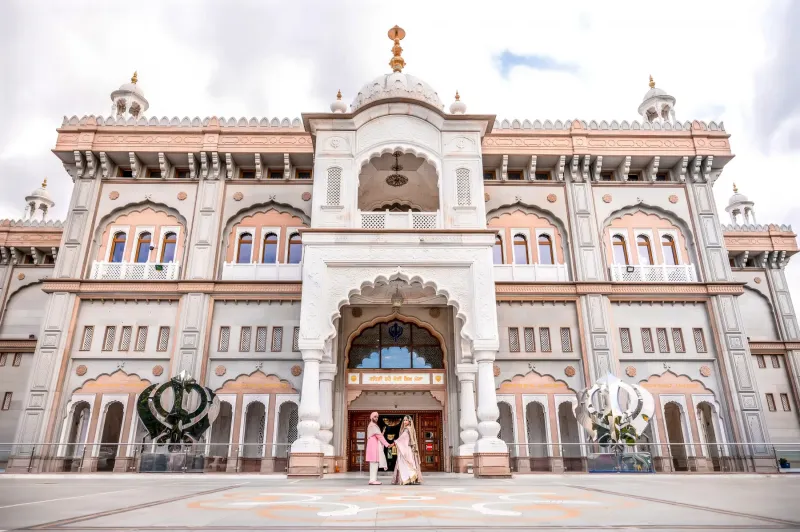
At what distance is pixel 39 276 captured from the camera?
2192 cm

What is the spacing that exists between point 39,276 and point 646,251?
2451cm

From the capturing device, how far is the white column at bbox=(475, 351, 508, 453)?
1164 centimetres

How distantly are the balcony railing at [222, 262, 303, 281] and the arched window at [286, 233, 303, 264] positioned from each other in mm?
515

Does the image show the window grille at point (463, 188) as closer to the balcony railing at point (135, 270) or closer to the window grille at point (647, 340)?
the window grille at point (647, 340)

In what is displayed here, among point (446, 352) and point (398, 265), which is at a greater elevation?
point (398, 265)

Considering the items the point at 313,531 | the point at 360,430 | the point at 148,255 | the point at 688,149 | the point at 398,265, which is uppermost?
the point at 688,149

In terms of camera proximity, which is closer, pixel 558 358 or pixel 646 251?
pixel 558 358

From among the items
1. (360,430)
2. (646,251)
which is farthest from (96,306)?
(646,251)

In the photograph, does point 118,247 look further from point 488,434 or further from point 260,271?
point 488,434

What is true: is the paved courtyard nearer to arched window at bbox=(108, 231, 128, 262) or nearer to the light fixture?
the light fixture

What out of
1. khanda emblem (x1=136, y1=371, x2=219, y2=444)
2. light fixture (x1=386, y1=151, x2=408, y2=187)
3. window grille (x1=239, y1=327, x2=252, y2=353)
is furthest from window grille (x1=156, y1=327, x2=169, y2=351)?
light fixture (x1=386, y1=151, x2=408, y2=187)

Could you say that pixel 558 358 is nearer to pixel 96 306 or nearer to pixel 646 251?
pixel 646 251

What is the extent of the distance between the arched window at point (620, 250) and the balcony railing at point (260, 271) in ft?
36.6

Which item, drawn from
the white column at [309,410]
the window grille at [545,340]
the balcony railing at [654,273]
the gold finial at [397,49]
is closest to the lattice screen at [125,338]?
the white column at [309,410]
